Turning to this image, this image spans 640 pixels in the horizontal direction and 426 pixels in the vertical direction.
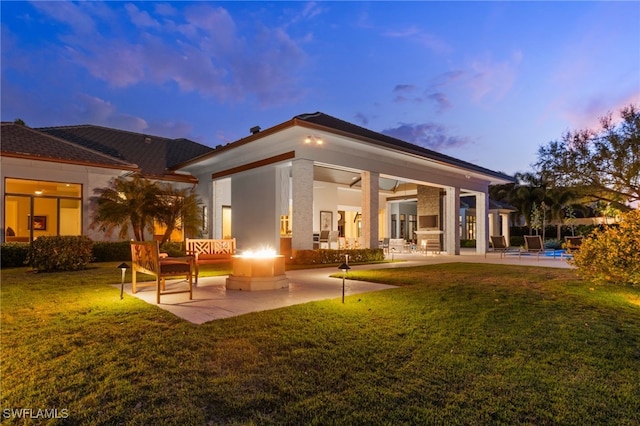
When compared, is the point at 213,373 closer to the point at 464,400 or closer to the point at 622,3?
the point at 464,400

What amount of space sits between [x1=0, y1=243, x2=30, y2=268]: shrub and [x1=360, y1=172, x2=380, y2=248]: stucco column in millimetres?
11689

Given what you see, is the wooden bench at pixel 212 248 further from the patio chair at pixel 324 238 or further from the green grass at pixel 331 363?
the patio chair at pixel 324 238

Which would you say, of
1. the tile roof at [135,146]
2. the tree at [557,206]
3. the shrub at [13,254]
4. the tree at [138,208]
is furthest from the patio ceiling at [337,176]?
the tree at [557,206]

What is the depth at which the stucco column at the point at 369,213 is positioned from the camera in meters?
14.7

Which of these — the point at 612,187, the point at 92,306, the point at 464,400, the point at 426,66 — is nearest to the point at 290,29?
the point at 426,66

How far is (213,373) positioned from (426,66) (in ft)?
55.8

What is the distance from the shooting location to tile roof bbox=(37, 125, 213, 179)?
18.0 metres

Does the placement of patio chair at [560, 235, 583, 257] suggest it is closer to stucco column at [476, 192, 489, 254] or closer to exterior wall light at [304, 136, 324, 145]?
stucco column at [476, 192, 489, 254]

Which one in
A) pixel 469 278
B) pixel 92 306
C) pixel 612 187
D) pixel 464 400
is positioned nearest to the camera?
pixel 464 400

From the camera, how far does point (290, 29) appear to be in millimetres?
15641

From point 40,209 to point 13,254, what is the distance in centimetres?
272

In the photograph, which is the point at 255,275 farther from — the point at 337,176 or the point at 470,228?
the point at 470,228

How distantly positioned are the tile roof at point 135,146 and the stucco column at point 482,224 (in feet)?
56.1

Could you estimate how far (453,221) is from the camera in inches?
757
